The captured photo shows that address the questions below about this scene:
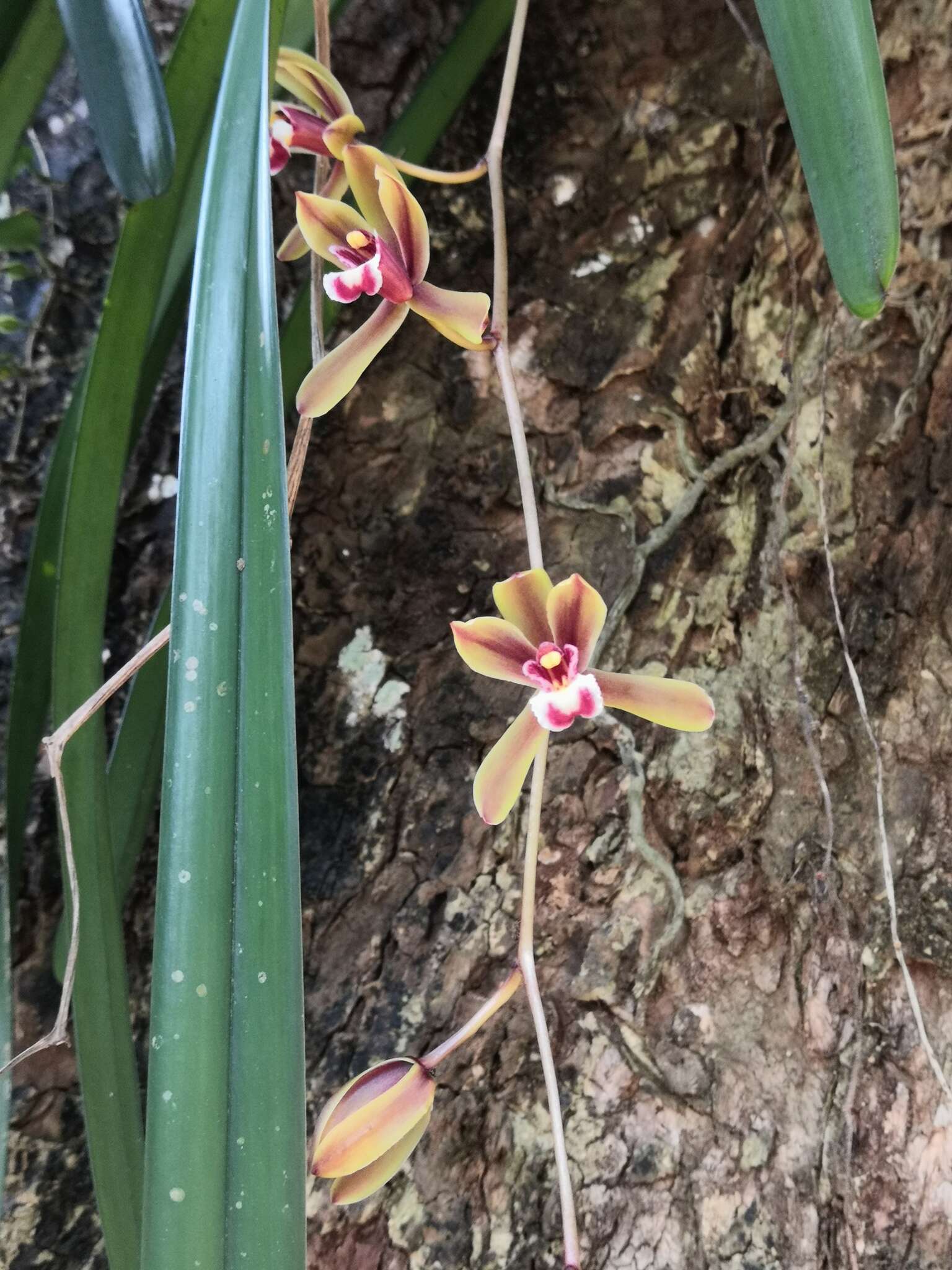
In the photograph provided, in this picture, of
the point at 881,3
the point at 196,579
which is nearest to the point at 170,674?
the point at 196,579

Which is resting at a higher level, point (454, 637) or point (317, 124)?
point (317, 124)

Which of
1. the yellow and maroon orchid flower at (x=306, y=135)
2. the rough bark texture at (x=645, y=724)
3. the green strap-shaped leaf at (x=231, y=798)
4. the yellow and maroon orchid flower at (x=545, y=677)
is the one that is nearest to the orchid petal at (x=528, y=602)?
the yellow and maroon orchid flower at (x=545, y=677)

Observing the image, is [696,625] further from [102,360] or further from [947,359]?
[102,360]

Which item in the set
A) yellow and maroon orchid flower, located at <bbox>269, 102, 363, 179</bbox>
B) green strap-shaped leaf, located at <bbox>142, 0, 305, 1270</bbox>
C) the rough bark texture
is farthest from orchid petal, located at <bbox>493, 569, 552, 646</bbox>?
yellow and maroon orchid flower, located at <bbox>269, 102, 363, 179</bbox>

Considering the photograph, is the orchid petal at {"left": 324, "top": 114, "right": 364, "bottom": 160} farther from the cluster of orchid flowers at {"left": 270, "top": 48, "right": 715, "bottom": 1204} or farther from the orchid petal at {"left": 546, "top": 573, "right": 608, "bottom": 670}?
the orchid petal at {"left": 546, "top": 573, "right": 608, "bottom": 670}

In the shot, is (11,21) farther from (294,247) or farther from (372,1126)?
(372,1126)

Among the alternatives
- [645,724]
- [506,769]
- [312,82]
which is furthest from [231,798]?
[312,82]

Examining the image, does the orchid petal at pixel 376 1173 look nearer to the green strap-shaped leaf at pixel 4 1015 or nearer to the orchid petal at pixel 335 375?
the green strap-shaped leaf at pixel 4 1015
